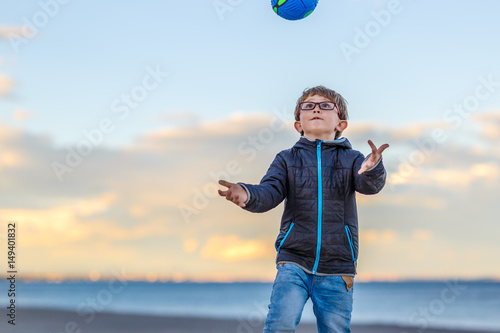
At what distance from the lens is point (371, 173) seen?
479 cm

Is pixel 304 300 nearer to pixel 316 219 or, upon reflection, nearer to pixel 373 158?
pixel 316 219

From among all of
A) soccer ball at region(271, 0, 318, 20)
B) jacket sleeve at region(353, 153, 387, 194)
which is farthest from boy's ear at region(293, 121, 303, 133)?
soccer ball at region(271, 0, 318, 20)

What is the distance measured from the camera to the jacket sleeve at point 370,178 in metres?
4.79

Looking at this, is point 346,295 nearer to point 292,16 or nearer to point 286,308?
point 286,308

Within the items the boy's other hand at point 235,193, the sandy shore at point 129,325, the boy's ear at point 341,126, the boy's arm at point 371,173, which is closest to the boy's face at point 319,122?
the boy's ear at point 341,126

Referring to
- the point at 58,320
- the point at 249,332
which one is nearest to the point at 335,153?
the point at 249,332

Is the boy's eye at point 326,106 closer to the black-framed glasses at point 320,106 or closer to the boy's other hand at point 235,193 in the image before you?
the black-framed glasses at point 320,106

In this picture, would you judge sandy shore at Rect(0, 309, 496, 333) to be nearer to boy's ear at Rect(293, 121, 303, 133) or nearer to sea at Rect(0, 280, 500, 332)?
sea at Rect(0, 280, 500, 332)

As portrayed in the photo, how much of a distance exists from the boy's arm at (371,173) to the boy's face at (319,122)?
463 millimetres

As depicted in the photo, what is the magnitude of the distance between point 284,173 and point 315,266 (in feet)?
2.60

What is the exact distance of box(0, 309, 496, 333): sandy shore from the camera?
11.4m

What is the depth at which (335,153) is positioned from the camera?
17.0 ft

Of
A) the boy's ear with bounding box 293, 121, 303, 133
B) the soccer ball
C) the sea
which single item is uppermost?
the soccer ball

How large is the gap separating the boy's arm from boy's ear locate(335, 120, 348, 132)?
526mm
